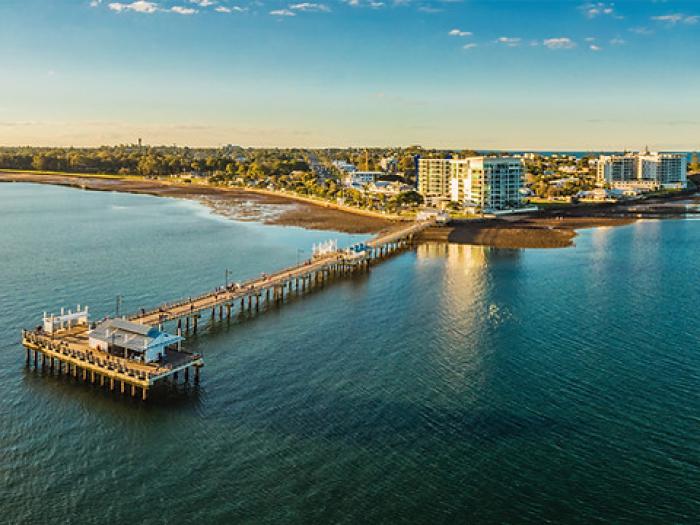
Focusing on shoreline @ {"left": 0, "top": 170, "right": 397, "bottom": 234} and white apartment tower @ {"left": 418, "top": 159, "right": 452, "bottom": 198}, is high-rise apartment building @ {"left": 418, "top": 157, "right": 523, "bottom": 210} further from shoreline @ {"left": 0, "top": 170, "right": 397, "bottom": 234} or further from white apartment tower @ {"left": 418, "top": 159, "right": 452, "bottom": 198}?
shoreline @ {"left": 0, "top": 170, "right": 397, "bottom": 234}

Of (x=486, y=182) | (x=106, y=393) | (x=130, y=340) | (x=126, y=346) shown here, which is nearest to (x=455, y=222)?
(x=486, y=182)

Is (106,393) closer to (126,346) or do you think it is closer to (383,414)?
(126,346)

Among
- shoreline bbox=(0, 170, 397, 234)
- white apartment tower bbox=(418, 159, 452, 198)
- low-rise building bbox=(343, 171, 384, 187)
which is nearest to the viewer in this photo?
shoreline bbox=(0, 170, 397, 234)

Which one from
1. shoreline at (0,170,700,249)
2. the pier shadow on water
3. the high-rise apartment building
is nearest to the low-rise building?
shoreline at (0,170,700,249)

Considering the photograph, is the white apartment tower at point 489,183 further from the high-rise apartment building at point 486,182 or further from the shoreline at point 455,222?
the shoreline at point 455,222

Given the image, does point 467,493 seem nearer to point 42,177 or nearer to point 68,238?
point 68,238

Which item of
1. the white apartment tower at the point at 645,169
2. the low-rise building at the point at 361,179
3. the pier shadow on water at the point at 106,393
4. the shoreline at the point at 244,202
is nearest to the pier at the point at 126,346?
the pier shadow on water at the point at 106,393

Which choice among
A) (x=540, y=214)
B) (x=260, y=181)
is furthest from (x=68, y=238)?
(x=260, y=181)
